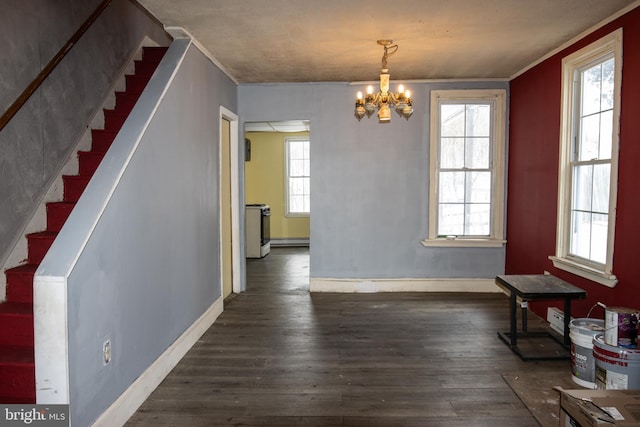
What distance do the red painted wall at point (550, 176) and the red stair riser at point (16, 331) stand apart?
393 centimetres

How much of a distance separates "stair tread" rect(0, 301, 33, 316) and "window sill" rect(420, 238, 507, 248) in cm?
431

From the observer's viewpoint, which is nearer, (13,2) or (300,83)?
(13,2)

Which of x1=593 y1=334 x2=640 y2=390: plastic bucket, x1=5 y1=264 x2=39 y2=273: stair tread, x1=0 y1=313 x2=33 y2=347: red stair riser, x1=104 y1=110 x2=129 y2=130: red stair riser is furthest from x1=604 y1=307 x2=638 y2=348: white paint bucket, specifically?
x1=104 y1=110 x2=129 y2=130: red stair riser

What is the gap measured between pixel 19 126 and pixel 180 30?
4.85 ft

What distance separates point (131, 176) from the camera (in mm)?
2621

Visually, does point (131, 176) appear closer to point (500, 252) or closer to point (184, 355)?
point (184, 355)

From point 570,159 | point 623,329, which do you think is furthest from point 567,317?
point 570,159

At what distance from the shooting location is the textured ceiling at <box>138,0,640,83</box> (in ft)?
10.3

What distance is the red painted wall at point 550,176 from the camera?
3.09 metres

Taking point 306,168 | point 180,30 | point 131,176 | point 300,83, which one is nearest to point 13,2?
point 180,30

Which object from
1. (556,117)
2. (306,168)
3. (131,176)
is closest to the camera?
Result: (131,176)

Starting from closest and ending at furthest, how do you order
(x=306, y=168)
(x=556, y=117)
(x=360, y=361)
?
(x=360, y=361)
(x=556, y=117)
(x=306, y=168)

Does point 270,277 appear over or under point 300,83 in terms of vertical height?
under

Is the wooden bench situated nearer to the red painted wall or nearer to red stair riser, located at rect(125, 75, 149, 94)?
the red painted wall
